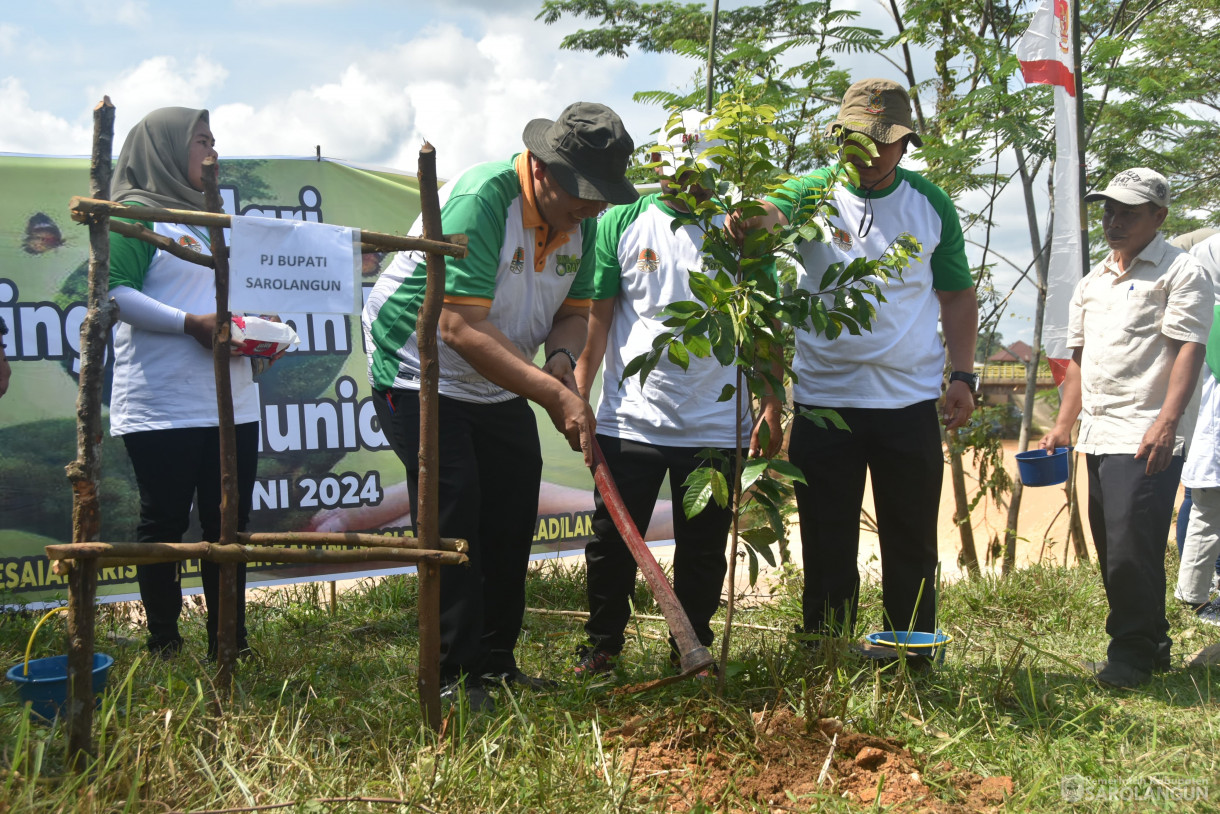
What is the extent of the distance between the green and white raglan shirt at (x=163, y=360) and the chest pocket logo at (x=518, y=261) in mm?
1124

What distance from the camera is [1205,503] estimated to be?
13.3ft

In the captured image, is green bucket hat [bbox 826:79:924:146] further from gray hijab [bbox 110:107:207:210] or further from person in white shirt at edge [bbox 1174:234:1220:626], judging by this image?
gray hijab [bbox 110:107:207:210]

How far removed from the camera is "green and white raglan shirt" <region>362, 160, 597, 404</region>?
8.95 ft

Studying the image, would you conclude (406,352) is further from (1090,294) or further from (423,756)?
(1090,294)

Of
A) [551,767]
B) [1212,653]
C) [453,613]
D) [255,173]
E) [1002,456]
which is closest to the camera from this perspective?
[551,767]

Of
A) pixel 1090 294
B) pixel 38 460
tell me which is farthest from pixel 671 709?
pixel 38 460

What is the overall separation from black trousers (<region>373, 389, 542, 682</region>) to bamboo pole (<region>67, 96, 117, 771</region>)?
811 millimetres

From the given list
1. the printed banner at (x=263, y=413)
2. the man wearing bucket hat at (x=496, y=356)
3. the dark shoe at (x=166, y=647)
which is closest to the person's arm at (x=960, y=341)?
the man wearing bucket hat at (x=496, y=356)

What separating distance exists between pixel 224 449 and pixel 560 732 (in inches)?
46.7

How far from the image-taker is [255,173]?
483 cm

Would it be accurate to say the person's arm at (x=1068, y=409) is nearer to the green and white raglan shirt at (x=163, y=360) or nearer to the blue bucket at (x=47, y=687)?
the green and white raglan shirt at (x=163, y=360)

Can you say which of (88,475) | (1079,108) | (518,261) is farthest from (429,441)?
(1079,108)

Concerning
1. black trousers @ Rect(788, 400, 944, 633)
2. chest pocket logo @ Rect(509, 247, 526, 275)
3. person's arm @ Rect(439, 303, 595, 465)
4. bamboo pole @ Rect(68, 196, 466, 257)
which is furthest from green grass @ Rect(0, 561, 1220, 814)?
chest pocket logo @ Rect(509, 247, 526, 275)

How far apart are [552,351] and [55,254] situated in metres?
2.83
